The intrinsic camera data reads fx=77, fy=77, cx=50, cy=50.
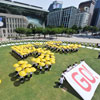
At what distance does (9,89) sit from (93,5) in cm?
16021

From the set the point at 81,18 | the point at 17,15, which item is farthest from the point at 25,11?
the point at 81,18

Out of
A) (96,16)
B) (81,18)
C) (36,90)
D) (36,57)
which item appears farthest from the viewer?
(96,16)

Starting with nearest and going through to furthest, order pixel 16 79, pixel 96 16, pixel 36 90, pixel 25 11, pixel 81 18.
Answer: pixel 36 90 < pixel 16 79 < pixel 25 11 < pixel 81 18 < pixel 96 16

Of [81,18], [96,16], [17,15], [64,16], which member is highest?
[96,16]

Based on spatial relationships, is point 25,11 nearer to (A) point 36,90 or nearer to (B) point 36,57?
(B) point 36,57

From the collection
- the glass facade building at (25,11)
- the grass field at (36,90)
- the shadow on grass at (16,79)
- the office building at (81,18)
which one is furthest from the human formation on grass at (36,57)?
the office building at (81,18)

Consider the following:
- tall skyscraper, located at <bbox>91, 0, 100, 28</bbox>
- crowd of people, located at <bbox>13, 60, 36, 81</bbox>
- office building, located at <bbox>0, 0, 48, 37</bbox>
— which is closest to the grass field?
crowd of people, located at <bbox>13, 60, 36, 81</bbox>

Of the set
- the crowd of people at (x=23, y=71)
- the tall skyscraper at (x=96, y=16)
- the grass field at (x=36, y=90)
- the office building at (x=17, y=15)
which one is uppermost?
the tall skyscraper at (x=96, y=16)

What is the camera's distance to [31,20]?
7825 centimetres

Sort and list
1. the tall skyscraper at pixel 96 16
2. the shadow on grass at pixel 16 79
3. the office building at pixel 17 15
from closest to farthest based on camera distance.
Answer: the shadow on grass at pixel 16 79
the office building at pixel 17 15
the tall skyscraper at pixel 96 16

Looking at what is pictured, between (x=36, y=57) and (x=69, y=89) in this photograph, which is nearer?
(x=69, y=89)

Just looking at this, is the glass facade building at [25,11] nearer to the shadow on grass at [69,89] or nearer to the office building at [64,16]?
the office building at [64,16]

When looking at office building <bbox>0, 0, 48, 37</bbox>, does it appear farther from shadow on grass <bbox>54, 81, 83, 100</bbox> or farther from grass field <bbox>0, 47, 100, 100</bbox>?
shadow on grass <bbox>54, 81, 83, 100</bbox>

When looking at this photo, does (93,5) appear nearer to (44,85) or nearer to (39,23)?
(39,23)
